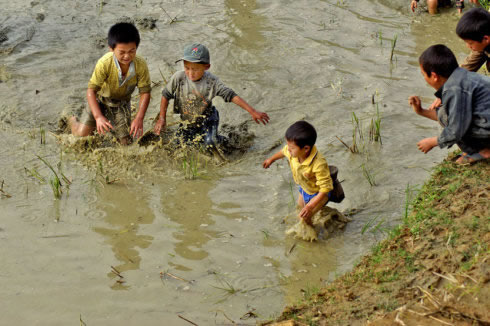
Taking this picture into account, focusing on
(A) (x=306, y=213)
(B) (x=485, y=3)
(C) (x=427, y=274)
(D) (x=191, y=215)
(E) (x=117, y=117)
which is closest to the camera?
(C) (x=427, y=274)

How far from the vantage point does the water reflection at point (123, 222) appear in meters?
4.48

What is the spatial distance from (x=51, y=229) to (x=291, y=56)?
14.9 feet

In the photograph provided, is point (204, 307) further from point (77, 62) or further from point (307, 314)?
point (77, 62)

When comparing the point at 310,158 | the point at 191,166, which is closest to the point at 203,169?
the point at 191,166

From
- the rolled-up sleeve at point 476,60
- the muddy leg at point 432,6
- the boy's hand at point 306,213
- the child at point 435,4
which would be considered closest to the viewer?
the boy's hand at point 306,213

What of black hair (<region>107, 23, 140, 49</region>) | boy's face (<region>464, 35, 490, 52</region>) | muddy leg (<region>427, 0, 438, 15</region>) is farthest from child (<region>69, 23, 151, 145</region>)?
muddy leg (<region>427, 0, 438, 15</region>)

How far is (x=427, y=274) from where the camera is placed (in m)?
3.60

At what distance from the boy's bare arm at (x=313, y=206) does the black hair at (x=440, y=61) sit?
1306 millimetres

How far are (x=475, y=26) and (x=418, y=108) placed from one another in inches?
41.4

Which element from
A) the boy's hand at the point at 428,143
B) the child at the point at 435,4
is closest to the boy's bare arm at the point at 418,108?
the boy's hand at the point at 428,143

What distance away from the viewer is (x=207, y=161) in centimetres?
620

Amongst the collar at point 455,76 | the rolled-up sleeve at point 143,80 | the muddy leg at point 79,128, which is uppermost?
the collar at point 455,76

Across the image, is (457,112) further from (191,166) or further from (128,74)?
(128,74)

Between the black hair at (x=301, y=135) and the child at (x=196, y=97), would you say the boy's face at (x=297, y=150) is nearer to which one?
the black hair at (x=301, y=135)
